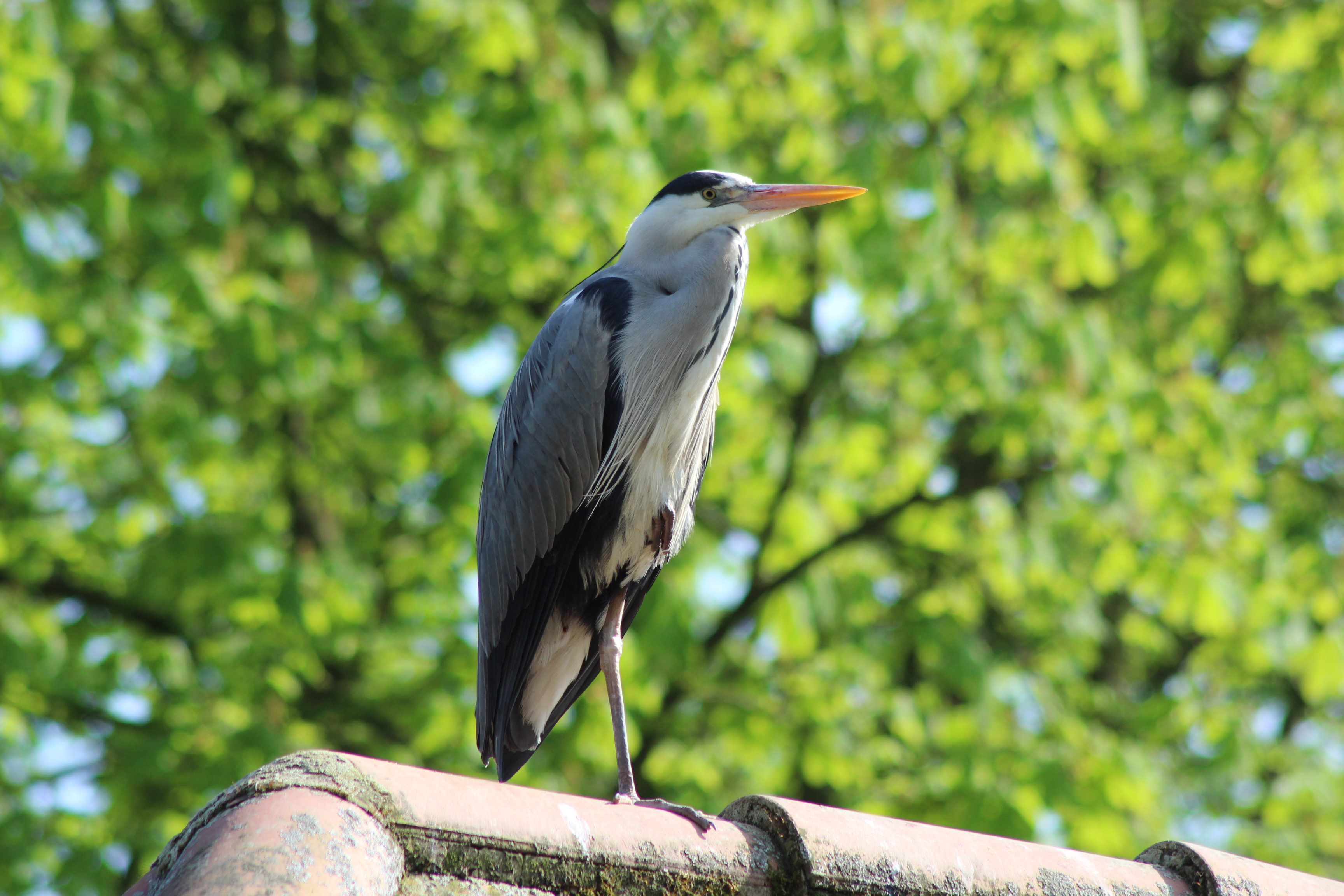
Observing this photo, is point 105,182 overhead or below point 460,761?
overhead

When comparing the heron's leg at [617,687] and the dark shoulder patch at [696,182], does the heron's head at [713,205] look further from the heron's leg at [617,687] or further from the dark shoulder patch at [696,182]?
the heron's leg at [617,687]

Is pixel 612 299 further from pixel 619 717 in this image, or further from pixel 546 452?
pixel 619 717

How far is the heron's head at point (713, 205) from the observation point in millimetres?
3057

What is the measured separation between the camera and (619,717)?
2.67 m

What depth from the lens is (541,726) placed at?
10.3 feet

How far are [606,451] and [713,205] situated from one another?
741mm

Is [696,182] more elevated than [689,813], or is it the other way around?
[696,182]

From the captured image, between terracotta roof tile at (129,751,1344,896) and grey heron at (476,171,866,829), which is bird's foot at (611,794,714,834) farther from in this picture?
grey heron at (476,171,866,829)

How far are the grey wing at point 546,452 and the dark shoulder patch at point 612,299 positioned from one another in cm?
2

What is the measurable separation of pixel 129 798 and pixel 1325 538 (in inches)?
243

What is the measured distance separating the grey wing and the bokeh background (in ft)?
5.52

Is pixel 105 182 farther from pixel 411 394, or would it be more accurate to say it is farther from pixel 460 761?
pixel 460 761

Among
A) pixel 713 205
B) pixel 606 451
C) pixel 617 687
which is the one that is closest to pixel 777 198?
pixel 713 205

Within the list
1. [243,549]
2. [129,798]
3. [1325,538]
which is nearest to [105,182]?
[243,549]
